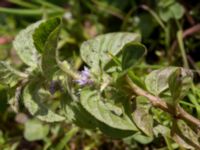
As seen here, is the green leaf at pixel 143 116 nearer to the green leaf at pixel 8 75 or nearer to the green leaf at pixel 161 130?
the green leaf at pixel 161 130

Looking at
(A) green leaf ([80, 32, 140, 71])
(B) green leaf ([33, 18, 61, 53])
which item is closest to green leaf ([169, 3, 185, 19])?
(A) green leaf ([80, 32, 140, 71])

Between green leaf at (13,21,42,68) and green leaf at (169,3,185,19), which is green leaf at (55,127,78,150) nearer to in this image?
green leaf at (13,21,42,68)

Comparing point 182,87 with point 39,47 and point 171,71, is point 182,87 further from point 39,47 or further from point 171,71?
point 39,47

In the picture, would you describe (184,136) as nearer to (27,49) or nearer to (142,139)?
(142,139)

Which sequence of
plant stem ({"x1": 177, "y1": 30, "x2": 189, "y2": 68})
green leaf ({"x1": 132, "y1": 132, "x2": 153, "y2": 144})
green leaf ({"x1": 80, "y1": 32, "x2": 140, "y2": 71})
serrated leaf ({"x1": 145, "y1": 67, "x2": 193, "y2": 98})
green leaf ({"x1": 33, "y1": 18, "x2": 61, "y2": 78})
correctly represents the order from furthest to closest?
plant stem ({"x1": 177, "y1": 30, "x2": 189, "y2": 68}) → green leaf ({"x1": 132, "y1": 132, "x2": 153, "y2": 144}) → green leaf ({"x1": 80, "y1": 32, "x2": 140, "y2": 71}) → serrated leaf ({"x1": 145, "y1": 67, "x2": 193, "y2": 98}) → green leaf ({"x1": 33, "y1": 18, "x2": 61, "y2": 78})

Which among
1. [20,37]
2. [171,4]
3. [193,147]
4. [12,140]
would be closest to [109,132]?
[193,147]

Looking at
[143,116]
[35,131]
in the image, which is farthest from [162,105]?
[35,131]

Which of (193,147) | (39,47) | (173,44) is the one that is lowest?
(193,147)
